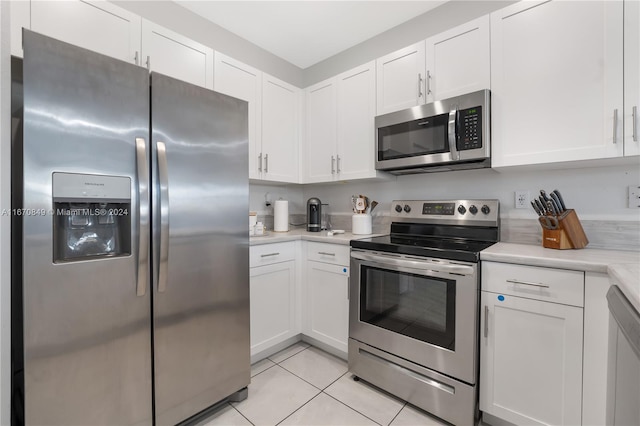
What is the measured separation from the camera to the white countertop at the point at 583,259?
936mm

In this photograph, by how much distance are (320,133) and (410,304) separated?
5.47 feet

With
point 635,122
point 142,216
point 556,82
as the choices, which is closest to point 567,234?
point 635,122

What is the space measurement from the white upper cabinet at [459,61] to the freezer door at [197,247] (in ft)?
4.19

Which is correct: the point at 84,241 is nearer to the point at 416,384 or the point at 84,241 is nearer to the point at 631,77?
the point at 416,384

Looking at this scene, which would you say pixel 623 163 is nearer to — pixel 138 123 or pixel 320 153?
pixel 320 153

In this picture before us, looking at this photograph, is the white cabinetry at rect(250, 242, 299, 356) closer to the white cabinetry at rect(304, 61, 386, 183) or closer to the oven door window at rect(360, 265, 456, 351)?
the oven door window at rect(360, 265, 456, 351)

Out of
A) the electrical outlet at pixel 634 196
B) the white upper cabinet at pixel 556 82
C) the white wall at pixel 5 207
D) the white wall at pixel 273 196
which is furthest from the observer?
the white wall at pixel 273 196

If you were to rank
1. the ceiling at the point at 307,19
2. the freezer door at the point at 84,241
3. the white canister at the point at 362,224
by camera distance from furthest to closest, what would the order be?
the white canister at the point at 362,224, the ceiling at the point at 307,19, the freezer door at the point at 84,241

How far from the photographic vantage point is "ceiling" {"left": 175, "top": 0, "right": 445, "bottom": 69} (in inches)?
81.0

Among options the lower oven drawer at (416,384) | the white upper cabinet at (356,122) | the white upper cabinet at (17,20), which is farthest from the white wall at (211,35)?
the lower oven drawer at (416,384)

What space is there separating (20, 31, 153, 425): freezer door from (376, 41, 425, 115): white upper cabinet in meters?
1.58

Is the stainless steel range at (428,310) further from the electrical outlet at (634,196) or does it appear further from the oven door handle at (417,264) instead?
the electrical outlet at (634,196)

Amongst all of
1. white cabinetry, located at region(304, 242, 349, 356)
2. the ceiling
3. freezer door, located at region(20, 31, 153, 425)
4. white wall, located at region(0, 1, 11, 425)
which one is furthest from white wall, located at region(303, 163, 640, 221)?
white wall, located at region(0, 1, 11, 425)

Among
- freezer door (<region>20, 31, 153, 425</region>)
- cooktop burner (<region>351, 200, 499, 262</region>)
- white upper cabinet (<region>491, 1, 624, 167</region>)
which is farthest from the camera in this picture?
cooktop burner (<region>351, 200, 499, 262</region>)
